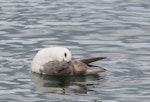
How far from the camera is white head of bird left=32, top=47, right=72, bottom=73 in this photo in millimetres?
18031

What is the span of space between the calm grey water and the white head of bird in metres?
0.26

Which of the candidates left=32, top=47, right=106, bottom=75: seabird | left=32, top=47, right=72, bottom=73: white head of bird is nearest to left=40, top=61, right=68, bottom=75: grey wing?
left=32, top=47, right=106, bottom=75: seabird

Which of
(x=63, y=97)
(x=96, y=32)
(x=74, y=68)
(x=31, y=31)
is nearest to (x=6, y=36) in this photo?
(x=31, y=31)

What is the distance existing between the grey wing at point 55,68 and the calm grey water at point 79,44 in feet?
0.47

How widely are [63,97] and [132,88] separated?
60.2 inches

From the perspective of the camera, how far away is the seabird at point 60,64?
1800cm

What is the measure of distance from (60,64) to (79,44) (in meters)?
2.98

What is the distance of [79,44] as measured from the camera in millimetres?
20891

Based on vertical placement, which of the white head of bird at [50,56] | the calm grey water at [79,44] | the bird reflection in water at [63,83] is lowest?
the bird reflection in water at [63,83]

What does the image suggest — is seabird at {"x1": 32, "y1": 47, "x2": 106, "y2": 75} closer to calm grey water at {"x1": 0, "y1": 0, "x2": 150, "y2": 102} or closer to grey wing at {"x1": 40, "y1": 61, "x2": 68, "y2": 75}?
grey wing at {"x1": 40, "y1": 61, "x2": 68, "y2": 75}

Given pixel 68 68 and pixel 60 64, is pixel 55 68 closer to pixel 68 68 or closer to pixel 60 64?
pixel 60 64

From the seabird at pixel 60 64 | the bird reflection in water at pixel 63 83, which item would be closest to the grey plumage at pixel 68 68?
the seabird at pixel 60 64

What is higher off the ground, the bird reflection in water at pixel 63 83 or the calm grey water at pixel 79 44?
the calm grey water at pixel 79 44

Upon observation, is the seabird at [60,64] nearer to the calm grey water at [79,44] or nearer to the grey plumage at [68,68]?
the grey plumage at [68,68]
